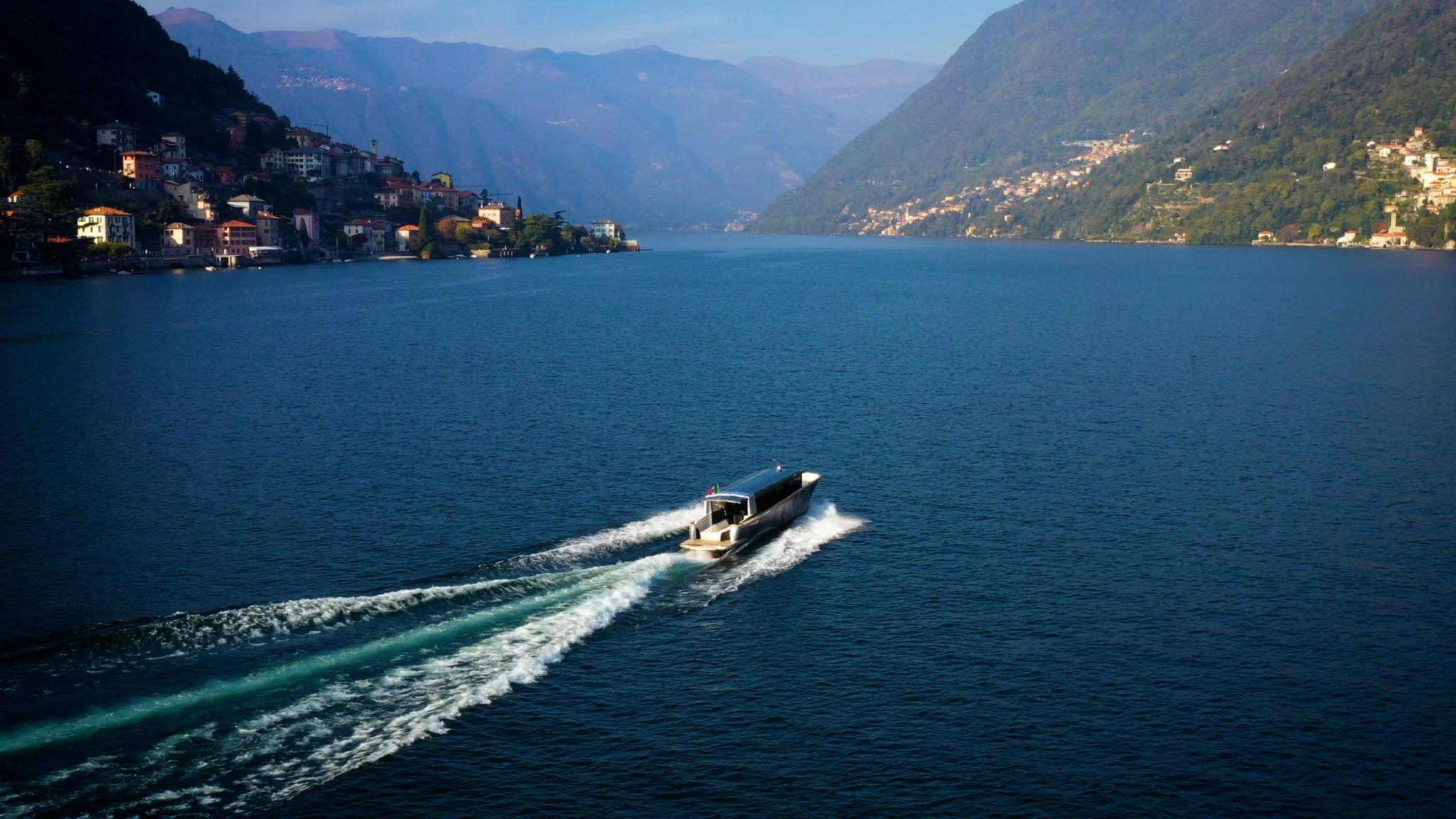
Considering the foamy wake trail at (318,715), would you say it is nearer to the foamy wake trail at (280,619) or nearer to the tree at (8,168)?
the foamy wake trail at (280,619)

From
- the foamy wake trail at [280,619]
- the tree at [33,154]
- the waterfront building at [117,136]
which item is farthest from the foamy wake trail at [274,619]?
the waterfront building at [117,136]

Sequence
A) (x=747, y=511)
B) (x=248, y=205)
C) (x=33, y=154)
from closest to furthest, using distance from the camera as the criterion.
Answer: (x=747, y=511)
(x=33, y=154)
(x=248, y=205)

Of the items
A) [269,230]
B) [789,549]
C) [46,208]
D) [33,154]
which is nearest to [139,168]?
[269,230]

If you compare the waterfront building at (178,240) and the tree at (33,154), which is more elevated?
the tree at (33,154)

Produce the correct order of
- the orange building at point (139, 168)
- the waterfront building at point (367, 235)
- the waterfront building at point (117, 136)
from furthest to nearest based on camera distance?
the waterfront building at point (367, 235)
the waterfront building at point (117, 136)
the orange building at point (139, 168)

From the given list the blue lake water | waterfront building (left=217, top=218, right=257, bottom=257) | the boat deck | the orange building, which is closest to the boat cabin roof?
the boat deck

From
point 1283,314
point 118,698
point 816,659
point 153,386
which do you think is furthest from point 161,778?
point 1283,314

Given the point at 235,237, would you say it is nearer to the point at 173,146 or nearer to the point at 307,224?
the point at 307,224
